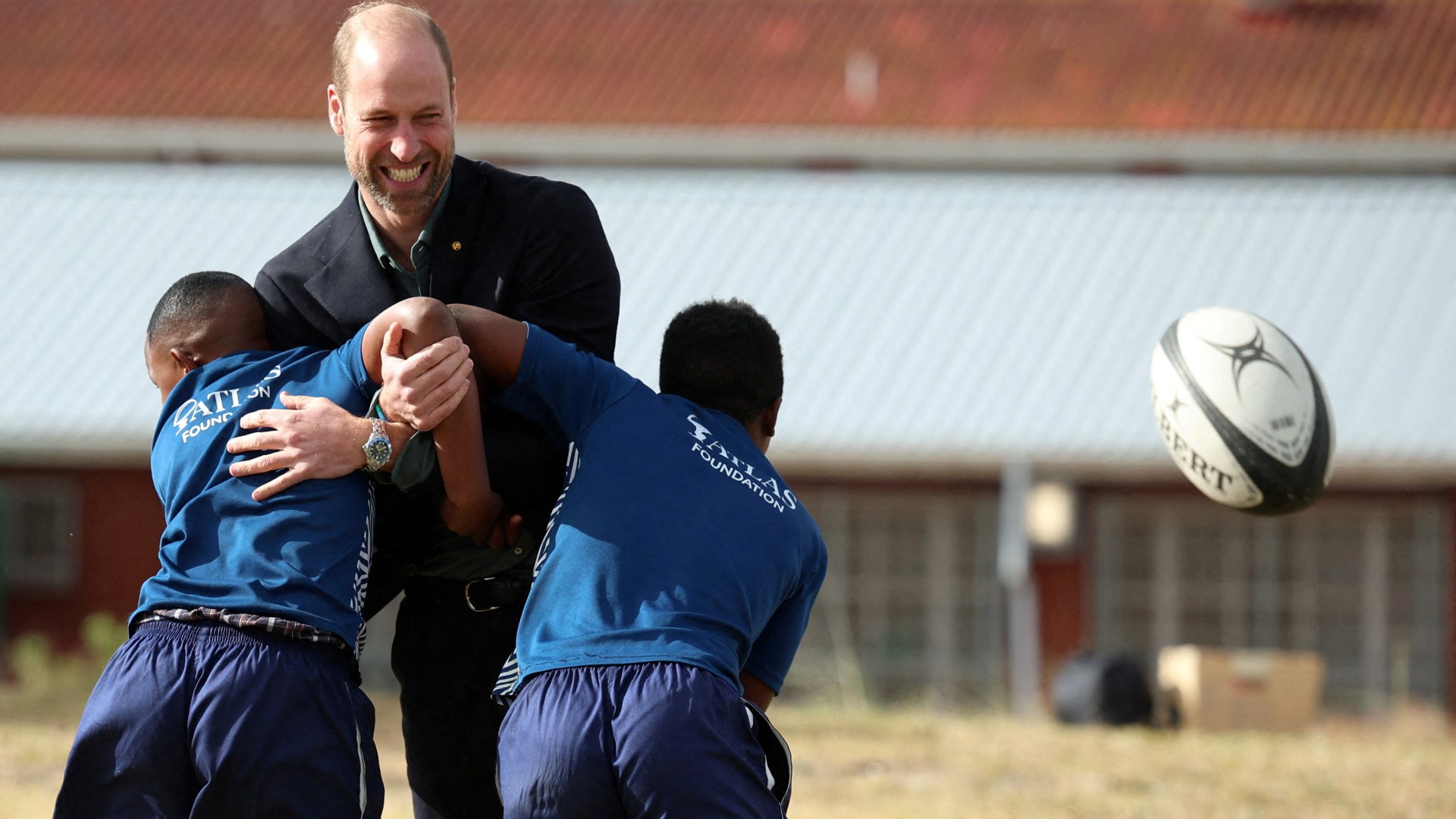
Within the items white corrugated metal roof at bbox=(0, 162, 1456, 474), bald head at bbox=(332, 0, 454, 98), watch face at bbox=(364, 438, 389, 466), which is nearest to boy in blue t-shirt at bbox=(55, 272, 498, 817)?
watch face at bbox=(364, 438, 389, 466)

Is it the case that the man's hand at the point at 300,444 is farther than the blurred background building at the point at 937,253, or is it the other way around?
the blurred background building at the point at 937,253

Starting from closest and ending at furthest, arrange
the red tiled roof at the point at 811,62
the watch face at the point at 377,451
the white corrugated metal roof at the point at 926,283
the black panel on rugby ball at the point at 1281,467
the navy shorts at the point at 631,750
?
the navy shorts at the point at 631,750 < the watch face at the point at 377,451 < the black panel on rugby ball at the point at 1281,467 < the white corrugated metal roof at the point at 926,283 < the red tiled roof at the point at 811,62

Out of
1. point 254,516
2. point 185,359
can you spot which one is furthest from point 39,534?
point 254,516

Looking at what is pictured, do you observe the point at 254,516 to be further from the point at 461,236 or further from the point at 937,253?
the point at 937,253

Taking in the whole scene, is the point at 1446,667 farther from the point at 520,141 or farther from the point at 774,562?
the point at 774,562

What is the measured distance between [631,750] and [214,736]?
0.86 meters

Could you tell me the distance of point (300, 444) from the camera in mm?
3559

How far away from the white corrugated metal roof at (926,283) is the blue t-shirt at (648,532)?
985 centimetres

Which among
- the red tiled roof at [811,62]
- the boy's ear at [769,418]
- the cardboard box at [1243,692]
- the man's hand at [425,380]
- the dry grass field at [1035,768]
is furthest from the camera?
the red tiled roof at [811,62]

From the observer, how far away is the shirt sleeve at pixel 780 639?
12.8 feet

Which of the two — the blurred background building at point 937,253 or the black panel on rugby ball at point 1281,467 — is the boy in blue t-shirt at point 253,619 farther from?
the blurred background building at point 937,253

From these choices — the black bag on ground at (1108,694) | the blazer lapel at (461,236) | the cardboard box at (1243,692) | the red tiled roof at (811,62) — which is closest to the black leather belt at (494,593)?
the blazer lapel at (461,236)

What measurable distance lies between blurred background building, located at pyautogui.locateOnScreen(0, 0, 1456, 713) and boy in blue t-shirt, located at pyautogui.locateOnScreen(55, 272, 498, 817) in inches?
394

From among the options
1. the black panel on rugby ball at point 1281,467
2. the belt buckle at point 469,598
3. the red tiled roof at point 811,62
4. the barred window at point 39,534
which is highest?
the red tiled roof at point 811,62
